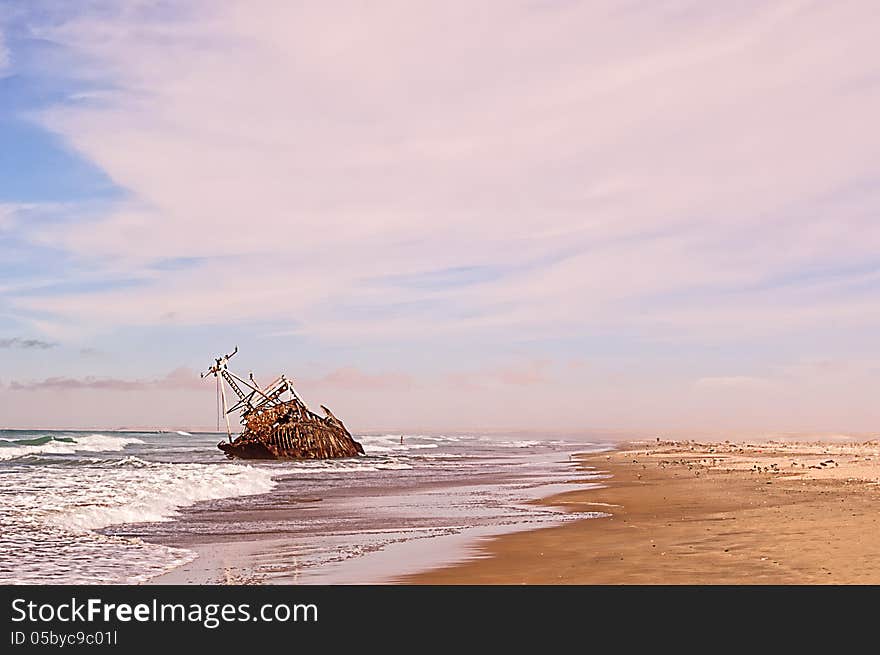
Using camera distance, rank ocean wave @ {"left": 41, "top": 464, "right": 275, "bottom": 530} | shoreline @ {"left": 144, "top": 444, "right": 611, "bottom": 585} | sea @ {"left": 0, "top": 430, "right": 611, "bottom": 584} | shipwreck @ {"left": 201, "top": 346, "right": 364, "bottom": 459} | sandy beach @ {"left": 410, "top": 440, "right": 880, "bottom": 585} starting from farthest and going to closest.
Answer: shipwreck @ {"left": 201, "top": 346, "right": 364, "bottom": 459} < ocean wave @ {"left": 41, "top": 464, "right": 275, "bottom": 530} < sea @ {"left": 0, "top": 430, "right": 611, "bottom": 584} < shoreline @ {"left": 144, "top": 444, "right": 611, "bottom": 585} < sandy beach @ {"left": 410, "top": 440, "right": 880, "bottom": 585}

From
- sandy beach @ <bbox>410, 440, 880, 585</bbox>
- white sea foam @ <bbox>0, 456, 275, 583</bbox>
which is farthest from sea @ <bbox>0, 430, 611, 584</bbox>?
sandy beach @ <bbox>410, 440, 880, 585</bbox>

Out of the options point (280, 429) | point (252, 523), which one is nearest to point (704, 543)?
point (252, 523)

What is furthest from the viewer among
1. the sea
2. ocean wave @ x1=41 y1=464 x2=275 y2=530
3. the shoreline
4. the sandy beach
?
ocean wave @ x1=41 y1=464 x2=275 y2=530

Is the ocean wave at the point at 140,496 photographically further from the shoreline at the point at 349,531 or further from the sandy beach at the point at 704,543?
the sandy beach at the point at 704,543

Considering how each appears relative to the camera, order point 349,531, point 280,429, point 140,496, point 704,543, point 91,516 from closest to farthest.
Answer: point 704,543 → point 349,531 → point 91,516 → point 140,496 → point 280,429

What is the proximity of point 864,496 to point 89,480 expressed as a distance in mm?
26061

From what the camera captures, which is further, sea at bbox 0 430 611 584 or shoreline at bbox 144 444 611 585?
sea at bbox 0 430 611 584

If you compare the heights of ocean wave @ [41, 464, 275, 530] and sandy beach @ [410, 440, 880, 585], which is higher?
Result: ocean wave @ [41, 464, 275, 530]

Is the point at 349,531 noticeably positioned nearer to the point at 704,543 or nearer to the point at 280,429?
the point at 704,543

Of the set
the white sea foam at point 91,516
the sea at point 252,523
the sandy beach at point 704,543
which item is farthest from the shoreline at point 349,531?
the sandy beach at point 704,543

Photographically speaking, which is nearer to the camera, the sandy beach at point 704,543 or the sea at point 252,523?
the sandy beach at point 704,543

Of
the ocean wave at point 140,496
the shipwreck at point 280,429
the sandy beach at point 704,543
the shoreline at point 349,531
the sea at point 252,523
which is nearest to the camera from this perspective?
the sandy beach at point 704,543

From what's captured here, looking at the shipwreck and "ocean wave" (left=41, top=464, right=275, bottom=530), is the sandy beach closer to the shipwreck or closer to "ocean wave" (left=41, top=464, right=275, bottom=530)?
"ocean wave" (left=41, top=464, right=275, bottom=530)
